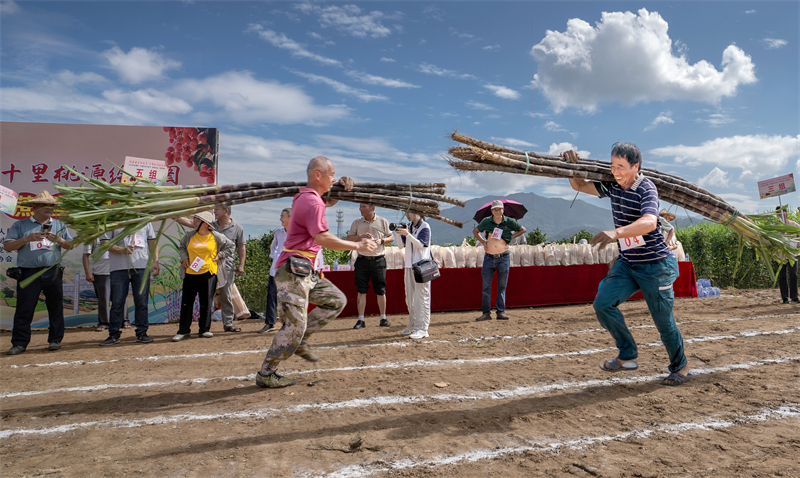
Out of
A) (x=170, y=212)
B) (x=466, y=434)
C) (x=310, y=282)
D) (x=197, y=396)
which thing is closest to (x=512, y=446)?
(x=466, y=434)

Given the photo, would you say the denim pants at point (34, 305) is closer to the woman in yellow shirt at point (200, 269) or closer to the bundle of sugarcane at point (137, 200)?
the woman in yellow shirt at point (200, 269)

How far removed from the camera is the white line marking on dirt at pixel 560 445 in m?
2.63

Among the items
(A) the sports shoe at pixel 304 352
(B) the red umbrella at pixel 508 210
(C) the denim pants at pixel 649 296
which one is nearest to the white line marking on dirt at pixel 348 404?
(C) the denim pants at pixel 649 296

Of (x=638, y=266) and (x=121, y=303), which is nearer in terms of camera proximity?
(x=638, y=266)

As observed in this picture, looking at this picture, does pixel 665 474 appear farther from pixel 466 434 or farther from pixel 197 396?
pixel 197 396

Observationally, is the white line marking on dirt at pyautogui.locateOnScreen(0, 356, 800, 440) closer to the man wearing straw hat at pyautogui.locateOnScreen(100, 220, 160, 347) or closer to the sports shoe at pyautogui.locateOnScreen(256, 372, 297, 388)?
the sports shoe at pyautogui.locateOnScreen(256, 372, 297, 388)

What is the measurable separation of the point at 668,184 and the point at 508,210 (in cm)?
507

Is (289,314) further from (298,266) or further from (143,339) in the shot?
(143,339)

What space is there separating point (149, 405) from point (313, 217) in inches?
84.8

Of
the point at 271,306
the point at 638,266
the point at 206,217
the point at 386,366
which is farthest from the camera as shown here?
the point at 271,306

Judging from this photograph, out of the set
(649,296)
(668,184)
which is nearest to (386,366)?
(649,296)

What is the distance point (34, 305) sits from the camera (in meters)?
6.44

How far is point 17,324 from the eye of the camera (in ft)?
21.1

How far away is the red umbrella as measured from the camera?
30.7 ft
